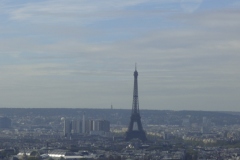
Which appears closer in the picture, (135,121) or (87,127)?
(135,121)

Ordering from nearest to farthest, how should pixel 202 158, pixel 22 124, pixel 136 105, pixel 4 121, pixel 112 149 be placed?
1. pixel 202 158
2. pixel 112 149
3. pixel 136 105
4. pixel 4 121
5. pixel 22 124

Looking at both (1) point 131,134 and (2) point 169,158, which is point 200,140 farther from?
(2) point 169,158

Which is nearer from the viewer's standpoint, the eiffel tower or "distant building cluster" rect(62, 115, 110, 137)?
the eiffel tower

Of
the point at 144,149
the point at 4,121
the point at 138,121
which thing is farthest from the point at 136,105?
the point at 4,121

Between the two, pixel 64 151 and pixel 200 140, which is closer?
pixel 64 151

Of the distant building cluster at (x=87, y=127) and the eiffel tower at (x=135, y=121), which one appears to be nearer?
the eiffel tower at (x=135, y=121)

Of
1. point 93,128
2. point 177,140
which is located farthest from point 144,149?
point 93,128

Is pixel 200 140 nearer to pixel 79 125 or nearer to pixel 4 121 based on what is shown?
pixel 79 125

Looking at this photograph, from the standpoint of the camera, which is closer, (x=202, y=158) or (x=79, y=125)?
(x=202, y=158)

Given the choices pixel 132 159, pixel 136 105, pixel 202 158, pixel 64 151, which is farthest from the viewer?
pixel 136 105
